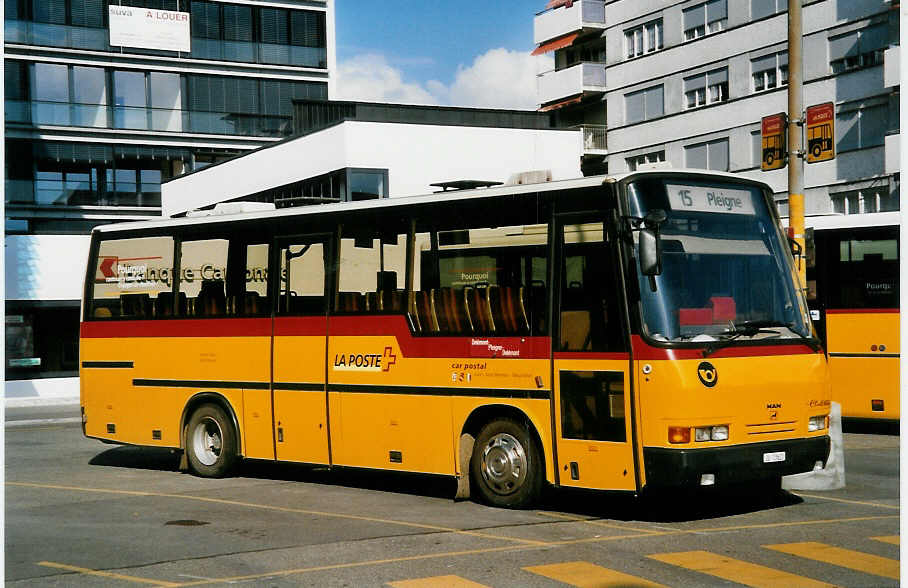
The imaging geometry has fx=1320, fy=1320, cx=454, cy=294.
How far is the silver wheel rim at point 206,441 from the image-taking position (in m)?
16.3

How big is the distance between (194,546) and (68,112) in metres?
44.9

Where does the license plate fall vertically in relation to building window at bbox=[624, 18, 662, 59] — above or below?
below

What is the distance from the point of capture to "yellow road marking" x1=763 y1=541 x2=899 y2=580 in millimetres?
9375

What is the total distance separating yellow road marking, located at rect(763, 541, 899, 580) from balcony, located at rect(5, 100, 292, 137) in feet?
152

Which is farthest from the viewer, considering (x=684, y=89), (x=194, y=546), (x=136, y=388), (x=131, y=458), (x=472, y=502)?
(x=684, y=89)

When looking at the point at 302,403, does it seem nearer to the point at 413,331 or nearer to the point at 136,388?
the point at 413,331

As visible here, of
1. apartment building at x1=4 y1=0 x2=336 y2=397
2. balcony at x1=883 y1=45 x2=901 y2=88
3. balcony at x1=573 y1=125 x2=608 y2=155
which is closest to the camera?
balcony at x1=883 y1=45 x2=901 y2=88

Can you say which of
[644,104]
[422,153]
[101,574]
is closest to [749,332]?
[101,574]

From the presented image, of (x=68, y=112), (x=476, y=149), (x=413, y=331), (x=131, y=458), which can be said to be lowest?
(x=131, y=458)

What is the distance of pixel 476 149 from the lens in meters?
34.4

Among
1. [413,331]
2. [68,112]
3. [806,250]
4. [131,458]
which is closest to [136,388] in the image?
[131,458]

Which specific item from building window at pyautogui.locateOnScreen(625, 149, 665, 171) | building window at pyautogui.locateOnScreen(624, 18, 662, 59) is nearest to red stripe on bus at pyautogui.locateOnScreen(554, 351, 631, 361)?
building window at pyautogui.locateOnScreen(625, 149, 665, 171)

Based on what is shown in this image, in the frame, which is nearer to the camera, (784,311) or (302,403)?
(784,311)

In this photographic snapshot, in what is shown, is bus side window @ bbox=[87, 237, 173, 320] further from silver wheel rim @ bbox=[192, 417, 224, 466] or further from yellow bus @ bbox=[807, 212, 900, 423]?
yellow bus @ bbox=[807, 212, 900, 423]
